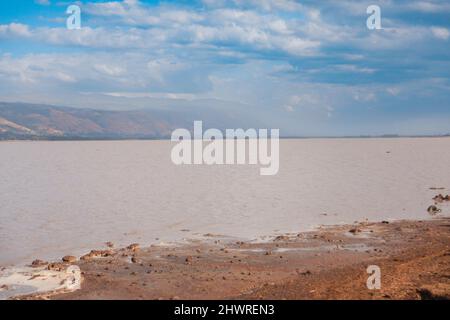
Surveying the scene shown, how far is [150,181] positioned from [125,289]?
3634cm

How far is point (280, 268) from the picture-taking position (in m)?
17.1

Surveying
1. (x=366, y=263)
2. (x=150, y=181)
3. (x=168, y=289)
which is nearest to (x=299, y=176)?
(x=150, y=181)

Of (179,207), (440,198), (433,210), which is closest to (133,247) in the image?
(179,207)

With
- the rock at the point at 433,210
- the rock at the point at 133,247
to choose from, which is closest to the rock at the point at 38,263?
the rock at the point at 133,247

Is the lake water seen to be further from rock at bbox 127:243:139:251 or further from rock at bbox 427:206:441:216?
rock at bbox 127:243:139:251

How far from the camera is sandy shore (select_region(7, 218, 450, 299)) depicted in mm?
14023

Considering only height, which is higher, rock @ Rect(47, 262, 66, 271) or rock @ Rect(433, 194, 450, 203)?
rock @ Rect(433, 194, 450, 203)

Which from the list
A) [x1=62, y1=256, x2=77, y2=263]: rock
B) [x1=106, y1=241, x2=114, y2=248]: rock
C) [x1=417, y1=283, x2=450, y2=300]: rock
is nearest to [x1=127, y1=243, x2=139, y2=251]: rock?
[x1=106, y1=241, x2=114, y2=248]: rock

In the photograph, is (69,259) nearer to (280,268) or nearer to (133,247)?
(133,247)

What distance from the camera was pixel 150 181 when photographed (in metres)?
50.8

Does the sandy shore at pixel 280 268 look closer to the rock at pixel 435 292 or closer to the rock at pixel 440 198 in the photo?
the rock at pixel 435 292

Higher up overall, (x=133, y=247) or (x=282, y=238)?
(x=282, y=238)
